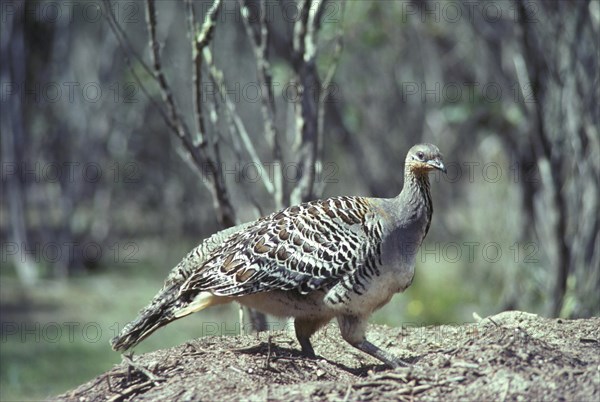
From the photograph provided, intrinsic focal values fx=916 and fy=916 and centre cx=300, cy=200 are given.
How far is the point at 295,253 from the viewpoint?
5895mm

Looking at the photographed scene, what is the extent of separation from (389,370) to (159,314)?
1.60 meters

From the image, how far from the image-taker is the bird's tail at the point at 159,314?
19.5ft

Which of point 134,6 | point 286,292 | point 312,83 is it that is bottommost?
point 286,292

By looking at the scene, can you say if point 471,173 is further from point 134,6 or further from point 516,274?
point 134,6

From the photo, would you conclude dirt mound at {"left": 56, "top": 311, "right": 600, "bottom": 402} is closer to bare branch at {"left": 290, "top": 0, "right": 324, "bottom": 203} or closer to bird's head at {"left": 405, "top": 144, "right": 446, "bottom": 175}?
bird's head at {"left": 405, "top": 144, "right": 446, "bottom": 175}

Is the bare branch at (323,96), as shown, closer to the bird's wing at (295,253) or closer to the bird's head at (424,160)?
the bird's head at (424,160)

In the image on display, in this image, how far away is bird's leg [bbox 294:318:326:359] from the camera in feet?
19.9

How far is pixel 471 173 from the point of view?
1712 centimetres

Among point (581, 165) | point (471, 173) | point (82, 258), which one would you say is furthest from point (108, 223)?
point (581, 165)

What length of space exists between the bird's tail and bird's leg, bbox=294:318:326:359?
1.69 ft

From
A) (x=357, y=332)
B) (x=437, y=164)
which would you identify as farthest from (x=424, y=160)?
(x=357, y=332)


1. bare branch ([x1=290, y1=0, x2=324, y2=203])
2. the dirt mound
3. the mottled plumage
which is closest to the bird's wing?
the mottled plumage

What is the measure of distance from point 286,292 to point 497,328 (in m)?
1.38

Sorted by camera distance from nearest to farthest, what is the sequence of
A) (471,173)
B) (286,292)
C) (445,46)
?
(286,292), (445,46), (471,173)
